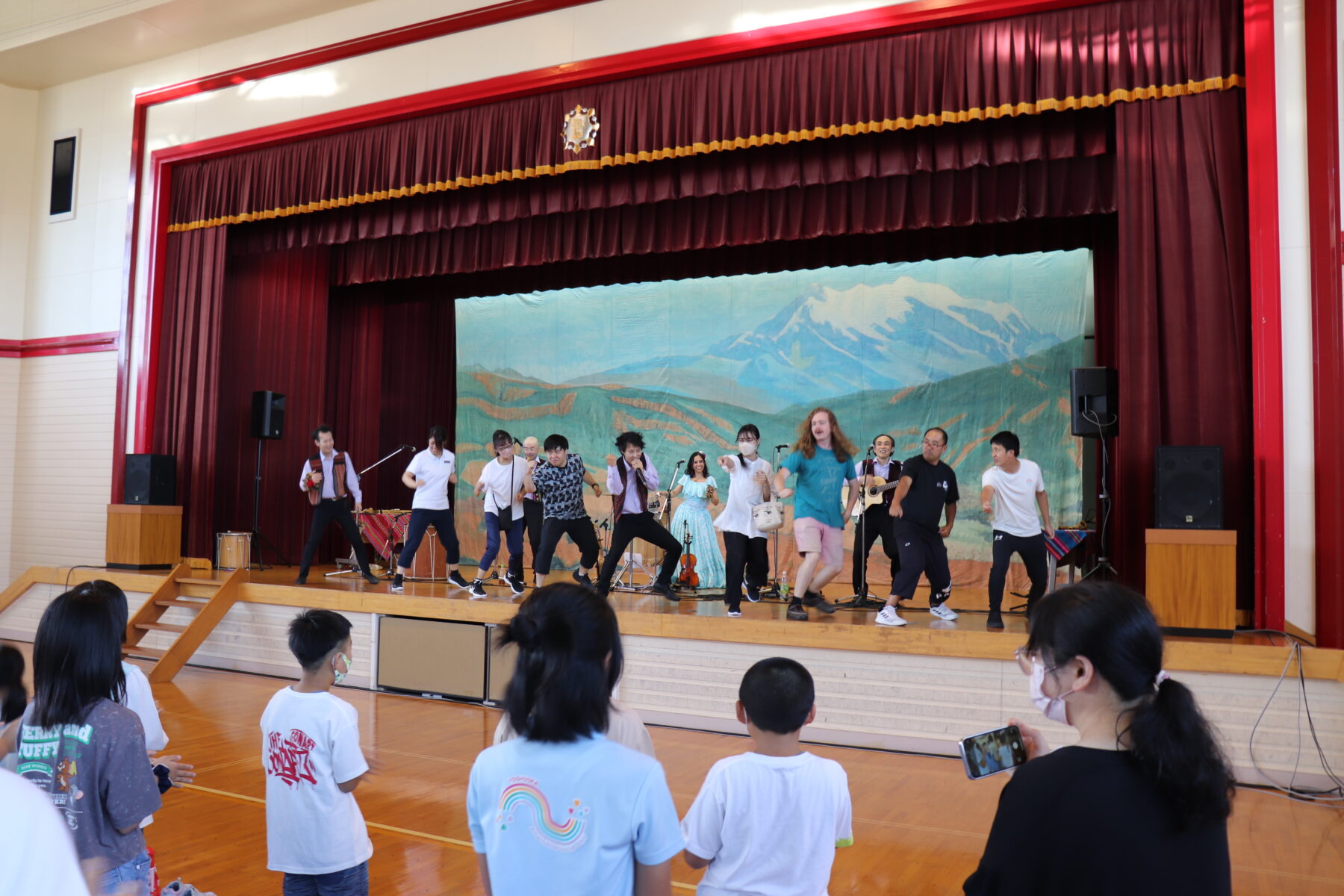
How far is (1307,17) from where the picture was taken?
5.61m

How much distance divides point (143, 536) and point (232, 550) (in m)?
0.78

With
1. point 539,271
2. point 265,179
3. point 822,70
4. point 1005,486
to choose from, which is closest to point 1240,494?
point 1005,486

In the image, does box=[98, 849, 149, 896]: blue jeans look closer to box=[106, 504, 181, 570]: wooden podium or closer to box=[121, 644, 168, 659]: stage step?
box=[121, 644, 168, 659]: stage step

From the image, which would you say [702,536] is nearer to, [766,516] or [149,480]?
[766,516]

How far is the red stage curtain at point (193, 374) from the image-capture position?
31.6 ft

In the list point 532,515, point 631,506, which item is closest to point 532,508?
point 532,515

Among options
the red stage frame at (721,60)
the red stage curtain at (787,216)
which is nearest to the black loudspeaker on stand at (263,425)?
the red stage frame at (721,60)

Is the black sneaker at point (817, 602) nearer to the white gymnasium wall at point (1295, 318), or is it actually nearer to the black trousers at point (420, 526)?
the white gymnasium wall at point (1295, 318)

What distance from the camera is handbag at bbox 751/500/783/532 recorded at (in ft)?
22.2

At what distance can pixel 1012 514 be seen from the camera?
20.2ft

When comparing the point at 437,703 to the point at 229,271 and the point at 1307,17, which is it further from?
the point at 1307,17

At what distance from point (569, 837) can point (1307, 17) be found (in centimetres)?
626

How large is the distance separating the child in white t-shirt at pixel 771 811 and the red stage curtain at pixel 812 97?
5269mm

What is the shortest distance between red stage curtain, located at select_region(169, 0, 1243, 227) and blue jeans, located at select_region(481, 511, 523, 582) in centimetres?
277
